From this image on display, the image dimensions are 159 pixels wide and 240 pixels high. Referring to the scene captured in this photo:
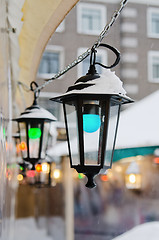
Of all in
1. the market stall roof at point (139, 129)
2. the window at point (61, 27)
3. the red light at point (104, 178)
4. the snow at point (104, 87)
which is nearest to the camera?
the snow at point (104, 87)

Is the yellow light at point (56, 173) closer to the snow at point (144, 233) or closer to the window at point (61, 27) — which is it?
the snow at point (144, 233)

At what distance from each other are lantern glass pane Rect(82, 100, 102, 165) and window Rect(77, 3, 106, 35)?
1.73 m

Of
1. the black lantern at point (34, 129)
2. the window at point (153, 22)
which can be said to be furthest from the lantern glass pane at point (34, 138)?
the window at point (153, 22)

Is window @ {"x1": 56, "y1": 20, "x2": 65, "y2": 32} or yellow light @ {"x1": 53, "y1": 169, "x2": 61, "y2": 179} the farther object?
yellow light @ {"x1": 53, "y1": 169, "x2": 61, "y2": 179}

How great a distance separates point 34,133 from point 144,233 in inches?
64.9

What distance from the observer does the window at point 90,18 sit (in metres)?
3.31

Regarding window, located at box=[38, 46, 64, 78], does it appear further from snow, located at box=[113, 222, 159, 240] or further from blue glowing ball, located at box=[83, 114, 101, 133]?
blue glowing ball, located at box=[83, 114, 101, 133]

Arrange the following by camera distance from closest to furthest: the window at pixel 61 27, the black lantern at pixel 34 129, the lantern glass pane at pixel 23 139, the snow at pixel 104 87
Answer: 1. the snow at pixel 104 87
2. the black lantern at pixel 34 129
3. the lantern glass pane at pixel 23 139
4. the window at pixel 61 27

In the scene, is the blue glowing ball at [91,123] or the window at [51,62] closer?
the blue glowing ball at [91,123]

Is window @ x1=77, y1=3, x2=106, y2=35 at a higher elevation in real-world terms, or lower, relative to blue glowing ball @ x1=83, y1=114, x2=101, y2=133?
higher

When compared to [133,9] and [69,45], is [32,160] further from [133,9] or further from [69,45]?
[133,9]

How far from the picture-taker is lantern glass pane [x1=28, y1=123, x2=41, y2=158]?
9.06ft

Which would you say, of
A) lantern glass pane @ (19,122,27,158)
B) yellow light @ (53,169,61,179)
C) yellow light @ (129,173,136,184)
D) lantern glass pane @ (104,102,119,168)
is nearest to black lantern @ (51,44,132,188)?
lantern glass pane @ (104,102,119,168)

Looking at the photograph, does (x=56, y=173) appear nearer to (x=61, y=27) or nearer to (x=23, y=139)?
(x=61, y=27)
